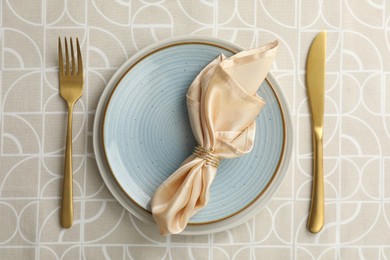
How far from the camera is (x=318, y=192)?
0.78 meters

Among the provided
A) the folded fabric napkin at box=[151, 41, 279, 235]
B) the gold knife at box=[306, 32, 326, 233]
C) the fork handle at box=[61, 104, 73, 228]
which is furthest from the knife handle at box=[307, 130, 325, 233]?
the fork handle at box=[61, 104, 73, 228]

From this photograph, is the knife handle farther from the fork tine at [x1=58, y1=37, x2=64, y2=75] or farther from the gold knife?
the fork tine at [x1=58, y1=37, x2=64, y2=75]

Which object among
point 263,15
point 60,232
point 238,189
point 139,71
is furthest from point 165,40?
point 60,232

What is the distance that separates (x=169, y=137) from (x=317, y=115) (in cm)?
26

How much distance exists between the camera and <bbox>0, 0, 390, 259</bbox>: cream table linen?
795mm

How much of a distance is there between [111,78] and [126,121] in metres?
0.08

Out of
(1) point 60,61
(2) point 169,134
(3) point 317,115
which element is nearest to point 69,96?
(1) point 60,61

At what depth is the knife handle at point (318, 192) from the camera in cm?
78

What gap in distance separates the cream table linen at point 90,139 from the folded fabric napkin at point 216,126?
9cm

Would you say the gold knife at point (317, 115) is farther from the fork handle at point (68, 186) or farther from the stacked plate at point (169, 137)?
the fork handle at point (68, 186)

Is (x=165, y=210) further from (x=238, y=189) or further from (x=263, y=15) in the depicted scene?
(x=263, y=15)

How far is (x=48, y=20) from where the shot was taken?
80 centimetres

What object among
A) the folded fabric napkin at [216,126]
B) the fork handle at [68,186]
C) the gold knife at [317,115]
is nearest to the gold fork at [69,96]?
the fork handle at [68,186]

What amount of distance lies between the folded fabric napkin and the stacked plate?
40 mm
